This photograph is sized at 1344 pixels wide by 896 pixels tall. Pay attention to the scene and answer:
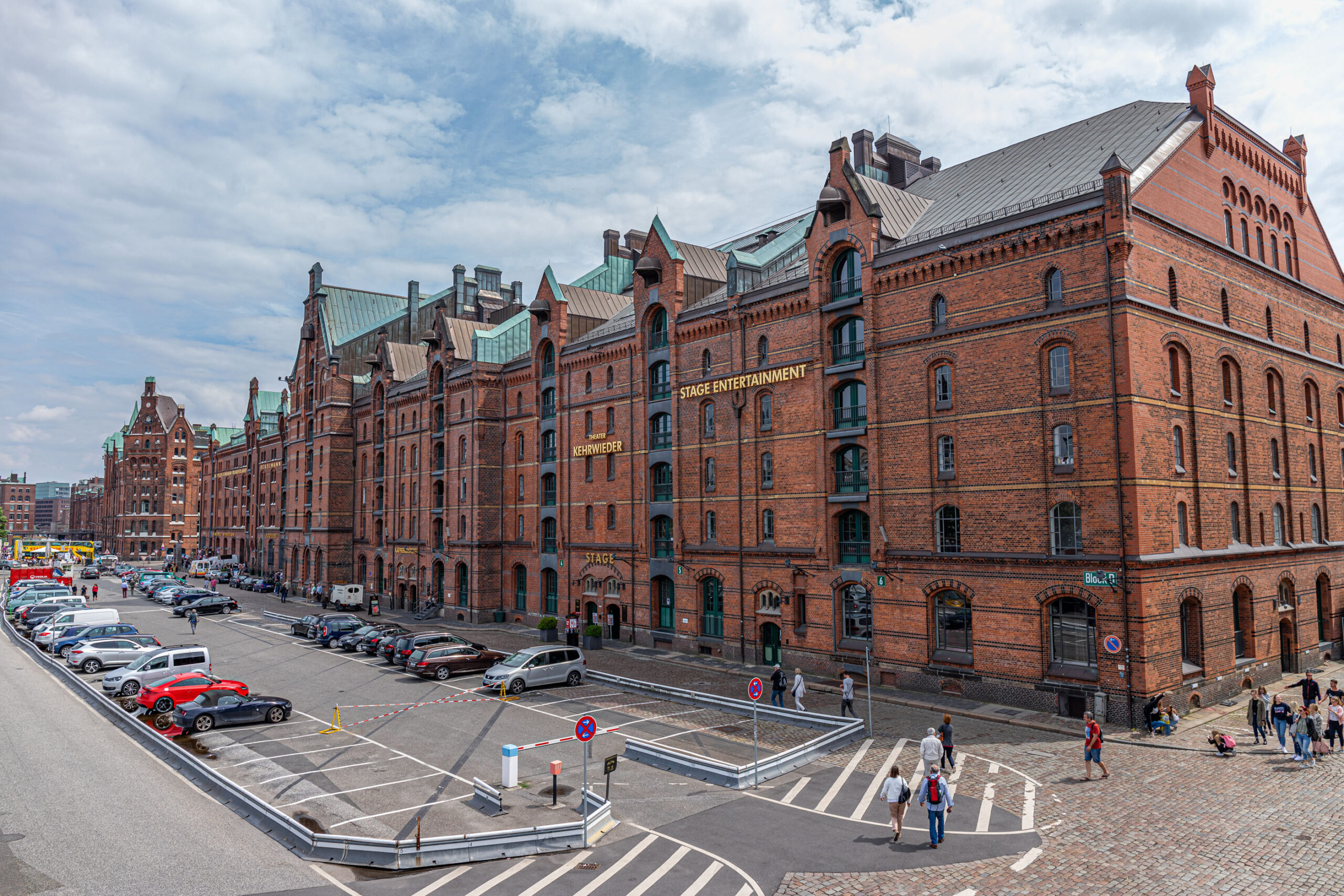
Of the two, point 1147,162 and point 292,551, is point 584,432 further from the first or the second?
point 292,551

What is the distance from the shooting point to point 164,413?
5699 inches

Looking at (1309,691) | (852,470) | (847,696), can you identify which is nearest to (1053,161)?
(852,470)

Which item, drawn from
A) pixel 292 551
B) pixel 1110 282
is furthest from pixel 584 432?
pixel 292 551

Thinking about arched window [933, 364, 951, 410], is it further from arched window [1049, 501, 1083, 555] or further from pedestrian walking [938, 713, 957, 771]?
pedestrian walking [938, 713, 957, 771]

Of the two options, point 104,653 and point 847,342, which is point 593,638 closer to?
point 847,342

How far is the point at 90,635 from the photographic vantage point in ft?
138

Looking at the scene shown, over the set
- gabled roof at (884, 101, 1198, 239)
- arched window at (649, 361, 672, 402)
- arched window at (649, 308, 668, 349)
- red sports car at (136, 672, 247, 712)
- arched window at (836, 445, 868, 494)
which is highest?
gabled roof at (884, 101, 1198, 239)

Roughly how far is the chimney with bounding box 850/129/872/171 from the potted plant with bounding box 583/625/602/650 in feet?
91.7

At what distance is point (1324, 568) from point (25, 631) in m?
73.4

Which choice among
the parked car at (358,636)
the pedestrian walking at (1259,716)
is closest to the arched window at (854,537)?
the pedestrian walking at (1259,716)

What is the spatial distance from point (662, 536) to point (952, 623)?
1762 cm

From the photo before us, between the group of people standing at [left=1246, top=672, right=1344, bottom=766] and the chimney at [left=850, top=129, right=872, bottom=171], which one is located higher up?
the chimney at [left=850, top=129, right=872, bottom=171]

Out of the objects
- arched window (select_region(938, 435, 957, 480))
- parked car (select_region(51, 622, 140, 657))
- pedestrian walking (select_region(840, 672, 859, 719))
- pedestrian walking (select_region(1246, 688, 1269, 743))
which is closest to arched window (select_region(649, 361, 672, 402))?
arched window (select_region(938, 435, 957, 480))

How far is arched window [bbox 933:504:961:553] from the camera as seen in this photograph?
1220 inches
